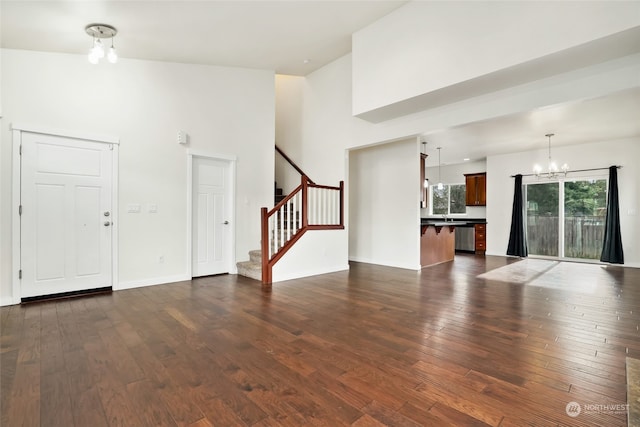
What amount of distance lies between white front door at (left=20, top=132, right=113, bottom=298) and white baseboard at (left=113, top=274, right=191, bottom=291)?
160mm

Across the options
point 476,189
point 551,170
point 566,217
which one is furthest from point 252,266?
point 566,217

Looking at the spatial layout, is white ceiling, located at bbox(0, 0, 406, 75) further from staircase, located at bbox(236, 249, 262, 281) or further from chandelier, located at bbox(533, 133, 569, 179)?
chandelier, located at bbox(533, 133, 569, 179)

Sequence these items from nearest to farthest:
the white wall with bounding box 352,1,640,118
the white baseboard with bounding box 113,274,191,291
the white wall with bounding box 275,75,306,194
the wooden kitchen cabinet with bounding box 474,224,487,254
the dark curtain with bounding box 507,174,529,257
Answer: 1. the white wall with bounding box 352,1,640,118
2. the white baseboard with bounding box 113,274,191,291
3. the white wall with bounding box 275,75,306,194
4. the dark curtain with bounding box 507,174,529,257
5. the wooden kitchen cabinet with bounding box 474,224,487,254

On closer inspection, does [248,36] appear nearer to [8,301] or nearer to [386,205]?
[386,205]

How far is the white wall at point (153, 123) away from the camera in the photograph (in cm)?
386

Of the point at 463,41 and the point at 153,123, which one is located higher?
the point at 463,41

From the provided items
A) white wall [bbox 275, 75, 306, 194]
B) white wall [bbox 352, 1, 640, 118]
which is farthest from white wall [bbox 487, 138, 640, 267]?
white wall [bbox 275, 75, 306, 194]

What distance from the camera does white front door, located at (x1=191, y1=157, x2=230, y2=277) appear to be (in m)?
5.23

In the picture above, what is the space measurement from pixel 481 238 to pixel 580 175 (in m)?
2.76

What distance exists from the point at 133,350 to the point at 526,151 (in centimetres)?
933

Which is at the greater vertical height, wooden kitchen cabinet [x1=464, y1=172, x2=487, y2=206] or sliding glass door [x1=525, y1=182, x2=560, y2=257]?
wooden kitchen cabinet [x1=464, y1=172, x2=487, y2=206]

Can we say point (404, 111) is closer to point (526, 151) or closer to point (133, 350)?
point (133, 350)

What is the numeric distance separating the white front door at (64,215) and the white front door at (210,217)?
123 centimetres

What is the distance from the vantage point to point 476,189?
9.26m
